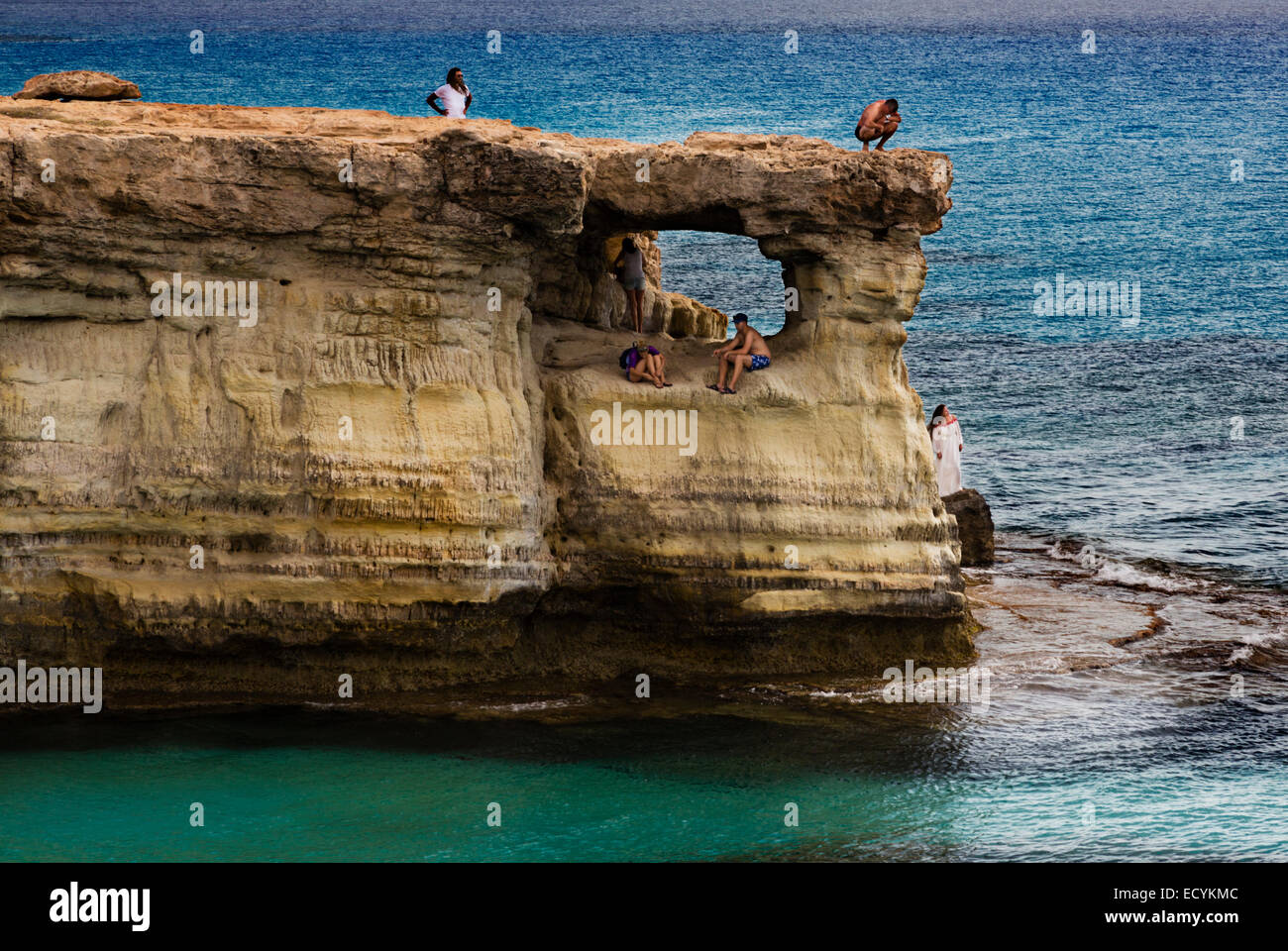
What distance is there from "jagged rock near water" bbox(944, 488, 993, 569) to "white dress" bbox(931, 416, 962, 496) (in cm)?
17

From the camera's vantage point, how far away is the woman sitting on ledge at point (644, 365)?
778 inches

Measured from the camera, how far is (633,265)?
73.0 ft

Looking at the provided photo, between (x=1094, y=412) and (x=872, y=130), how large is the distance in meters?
17.1

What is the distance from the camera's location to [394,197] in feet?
59.4

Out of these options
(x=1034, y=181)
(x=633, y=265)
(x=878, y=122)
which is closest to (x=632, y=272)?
(x=633, y=265)

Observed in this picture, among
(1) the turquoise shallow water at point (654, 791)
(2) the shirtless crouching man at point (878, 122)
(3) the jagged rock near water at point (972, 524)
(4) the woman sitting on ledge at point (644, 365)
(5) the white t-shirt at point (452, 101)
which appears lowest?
(1) the turquoise shallow water at point (654, 791)

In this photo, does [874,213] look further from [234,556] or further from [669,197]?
[234,556]

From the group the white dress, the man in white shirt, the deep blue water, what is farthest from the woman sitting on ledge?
the deep blue water

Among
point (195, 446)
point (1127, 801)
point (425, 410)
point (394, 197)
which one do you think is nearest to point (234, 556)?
point (195, 446)

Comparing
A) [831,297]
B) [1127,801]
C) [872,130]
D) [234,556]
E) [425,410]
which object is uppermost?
[872,130]

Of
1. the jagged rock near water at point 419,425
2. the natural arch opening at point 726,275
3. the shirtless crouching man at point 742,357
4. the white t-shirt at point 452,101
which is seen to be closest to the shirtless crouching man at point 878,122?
the jagged rock near water at point 419,425

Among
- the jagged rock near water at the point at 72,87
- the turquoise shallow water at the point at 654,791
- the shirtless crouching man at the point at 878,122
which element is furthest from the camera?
the jagged rock near water at the point at 72,87

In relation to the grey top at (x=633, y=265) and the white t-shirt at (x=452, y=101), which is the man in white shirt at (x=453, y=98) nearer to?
the white t-shirt at (x=452, y=101)

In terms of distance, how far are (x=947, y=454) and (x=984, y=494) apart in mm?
5403
